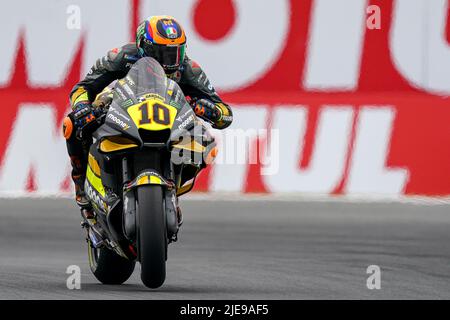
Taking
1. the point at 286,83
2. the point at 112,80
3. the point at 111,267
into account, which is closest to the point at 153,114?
the point at 112,80

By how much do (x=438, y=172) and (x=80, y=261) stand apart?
5.31 meters

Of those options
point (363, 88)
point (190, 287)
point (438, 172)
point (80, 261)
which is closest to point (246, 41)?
point (363, 88)

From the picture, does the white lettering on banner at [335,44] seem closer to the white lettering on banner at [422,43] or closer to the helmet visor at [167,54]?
the white lettering on banner at [422,43]

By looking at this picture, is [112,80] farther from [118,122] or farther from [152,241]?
[152,241]

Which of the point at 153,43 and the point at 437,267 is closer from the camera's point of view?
the point at 153,43

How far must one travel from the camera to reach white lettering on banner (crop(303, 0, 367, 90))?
51.7 feet

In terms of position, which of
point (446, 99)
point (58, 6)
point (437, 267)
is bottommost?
point (437, 267)

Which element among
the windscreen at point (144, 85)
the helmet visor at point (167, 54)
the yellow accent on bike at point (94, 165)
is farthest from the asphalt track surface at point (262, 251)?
Result: the helmet visor at point (167, 54)

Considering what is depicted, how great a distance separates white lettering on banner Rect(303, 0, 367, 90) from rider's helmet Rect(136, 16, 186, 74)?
6930mm

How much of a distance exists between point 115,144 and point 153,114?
0.90 feet

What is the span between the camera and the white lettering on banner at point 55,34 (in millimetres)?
15750

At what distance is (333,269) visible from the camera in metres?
10.4

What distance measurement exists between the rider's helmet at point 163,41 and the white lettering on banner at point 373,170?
256 inches
